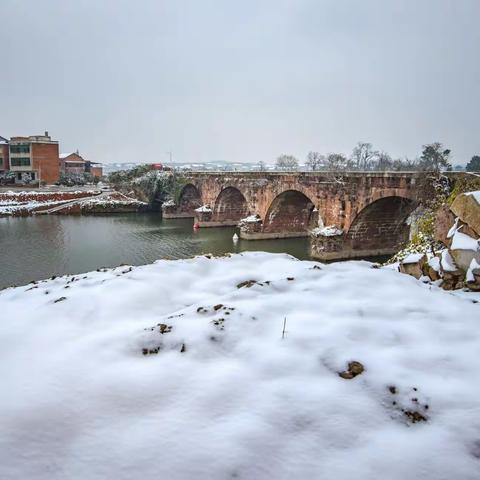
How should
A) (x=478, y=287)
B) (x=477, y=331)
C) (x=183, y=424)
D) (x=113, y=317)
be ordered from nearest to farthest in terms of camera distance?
(x=183, y=424), (x=477, y=331), (x=113, y=317), (x=478, y=287)

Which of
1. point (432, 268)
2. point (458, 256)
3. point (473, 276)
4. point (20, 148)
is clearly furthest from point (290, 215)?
point (20, 148)

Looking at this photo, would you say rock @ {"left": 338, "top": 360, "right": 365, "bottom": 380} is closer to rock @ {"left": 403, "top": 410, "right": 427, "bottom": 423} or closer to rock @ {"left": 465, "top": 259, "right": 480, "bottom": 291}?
rock @ {"left": 403, "top": 410, "right": 427, "bottom": 423}

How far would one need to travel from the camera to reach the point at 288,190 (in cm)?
2778

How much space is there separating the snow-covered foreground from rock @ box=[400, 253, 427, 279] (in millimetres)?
1727

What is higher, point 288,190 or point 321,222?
point 288,190

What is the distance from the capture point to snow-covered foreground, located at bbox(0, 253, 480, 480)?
2598mm

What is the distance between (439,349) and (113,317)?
3.44 metres

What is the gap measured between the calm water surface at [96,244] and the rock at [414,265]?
15.9m

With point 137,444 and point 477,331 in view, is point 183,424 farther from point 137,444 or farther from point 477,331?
point 477,331

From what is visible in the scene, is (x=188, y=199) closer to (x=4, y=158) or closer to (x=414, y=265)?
(x=4, y=158)

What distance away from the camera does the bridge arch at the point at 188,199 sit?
44875 millimetres

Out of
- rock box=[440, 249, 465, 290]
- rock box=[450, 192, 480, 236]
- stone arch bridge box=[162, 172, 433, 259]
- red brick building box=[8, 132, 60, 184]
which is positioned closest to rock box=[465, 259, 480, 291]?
rock box=[440, 249, 465, 290]

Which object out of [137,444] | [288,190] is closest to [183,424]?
[137,444]

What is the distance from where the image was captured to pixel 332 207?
23328 mm
